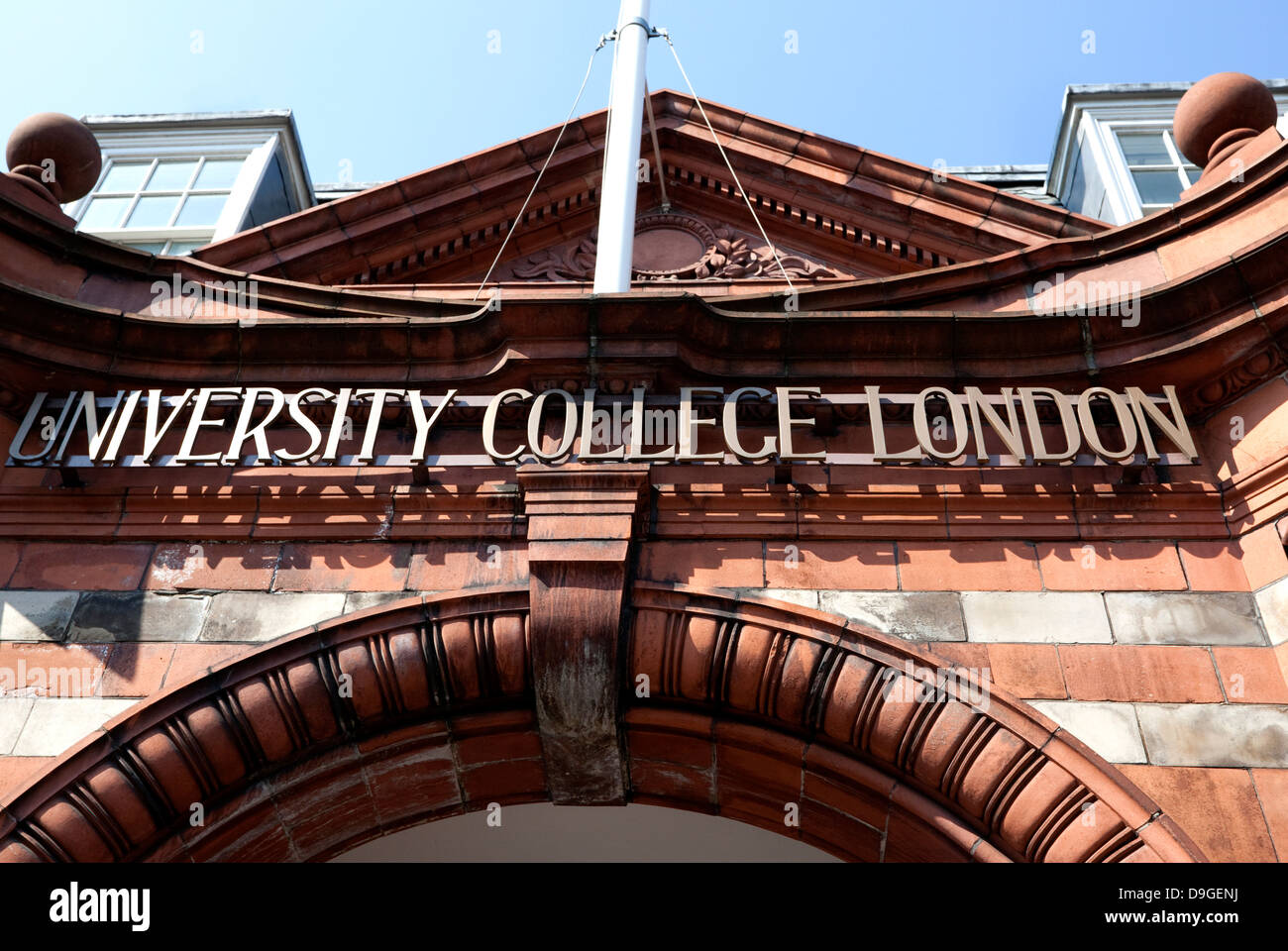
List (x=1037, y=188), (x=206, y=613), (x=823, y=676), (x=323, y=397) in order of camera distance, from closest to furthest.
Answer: (x=823, y=676), (x=206, y=613), (x=323, y=397), (x=1037, y=188)

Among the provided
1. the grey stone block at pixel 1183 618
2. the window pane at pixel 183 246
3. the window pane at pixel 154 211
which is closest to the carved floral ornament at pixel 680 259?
the window pane at pixel 183 246

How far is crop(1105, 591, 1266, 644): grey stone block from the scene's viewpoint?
243 inches

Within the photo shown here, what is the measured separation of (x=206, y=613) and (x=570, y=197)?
4889 millimetres

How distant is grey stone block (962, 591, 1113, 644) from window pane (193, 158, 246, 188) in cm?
886

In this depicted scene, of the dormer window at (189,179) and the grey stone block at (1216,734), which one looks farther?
the dormer window at (189,179)

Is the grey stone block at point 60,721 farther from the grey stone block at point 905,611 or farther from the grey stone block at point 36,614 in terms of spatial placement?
the grey stone block at point 905,611

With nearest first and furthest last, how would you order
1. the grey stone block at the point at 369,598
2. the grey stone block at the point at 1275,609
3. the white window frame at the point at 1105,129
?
1. the grey stone block at the point at 1275,609
2. the grey stone block at the point at 369,598
3. the white window frame at the point at 1105,129

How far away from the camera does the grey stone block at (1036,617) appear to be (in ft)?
20.4

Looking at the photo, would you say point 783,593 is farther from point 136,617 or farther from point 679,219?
point 679,219

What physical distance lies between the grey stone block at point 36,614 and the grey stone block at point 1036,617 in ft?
16.4
